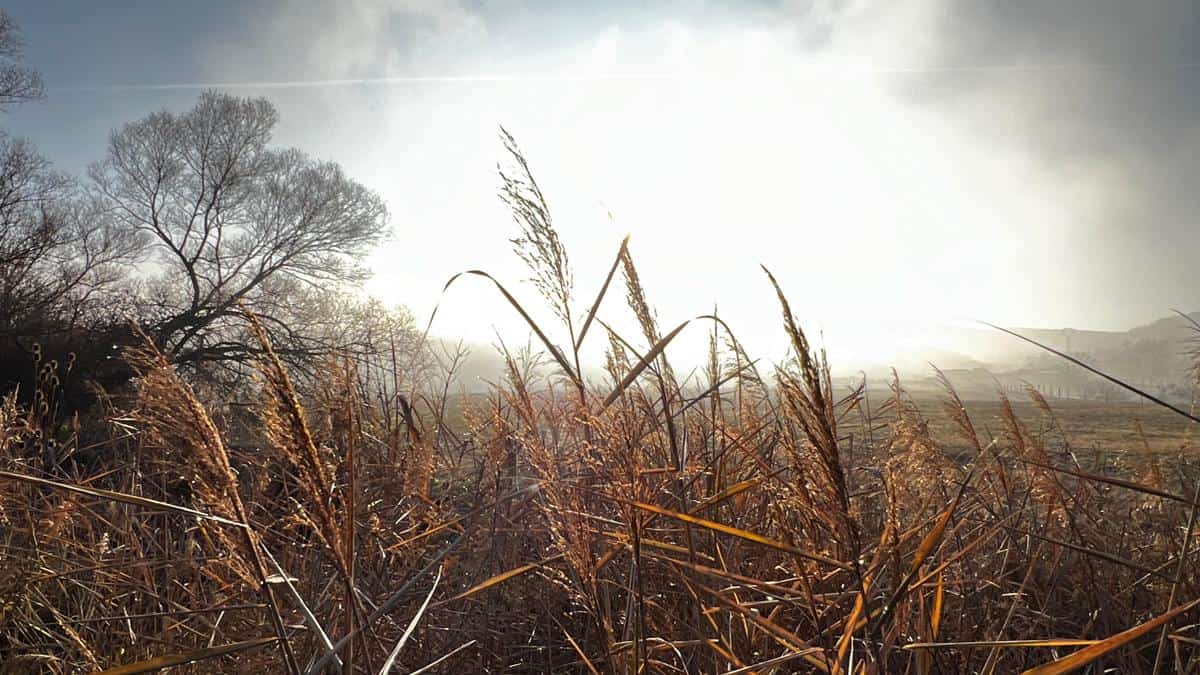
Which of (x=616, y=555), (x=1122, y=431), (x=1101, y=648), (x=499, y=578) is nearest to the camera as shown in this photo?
(x=1101, y=648)

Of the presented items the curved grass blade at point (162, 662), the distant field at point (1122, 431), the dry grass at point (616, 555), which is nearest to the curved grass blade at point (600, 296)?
the dry grass at point (616, 555)

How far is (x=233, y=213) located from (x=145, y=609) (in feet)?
69.4

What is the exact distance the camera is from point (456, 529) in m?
2.67

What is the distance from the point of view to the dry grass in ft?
3.05

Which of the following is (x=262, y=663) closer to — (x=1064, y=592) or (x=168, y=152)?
(x=1064, y=592)

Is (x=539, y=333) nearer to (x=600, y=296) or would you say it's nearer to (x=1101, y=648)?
(x=600, y=296)

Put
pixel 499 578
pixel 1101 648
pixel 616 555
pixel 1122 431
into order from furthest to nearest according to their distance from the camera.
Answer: pixel 1122 431 → pixel 616 555 → pixel 499 578 → pixel 1101 648

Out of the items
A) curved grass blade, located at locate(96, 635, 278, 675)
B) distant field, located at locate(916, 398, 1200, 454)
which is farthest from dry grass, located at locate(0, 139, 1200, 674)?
distant field, located at locate(916, 398, 1200, 454)

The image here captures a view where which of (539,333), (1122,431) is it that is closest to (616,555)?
(539,333)

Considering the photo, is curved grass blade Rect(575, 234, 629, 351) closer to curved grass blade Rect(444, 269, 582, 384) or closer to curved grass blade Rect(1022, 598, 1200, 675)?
curved grass blade Rect(444, 269, 582, 384)

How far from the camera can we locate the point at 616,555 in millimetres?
2180

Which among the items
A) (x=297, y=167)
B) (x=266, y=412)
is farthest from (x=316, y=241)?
(x=266, y=412)

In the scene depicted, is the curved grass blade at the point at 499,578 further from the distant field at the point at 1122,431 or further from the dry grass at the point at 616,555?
the distant field at the point at 1122,431

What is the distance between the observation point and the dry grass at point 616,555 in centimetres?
93
